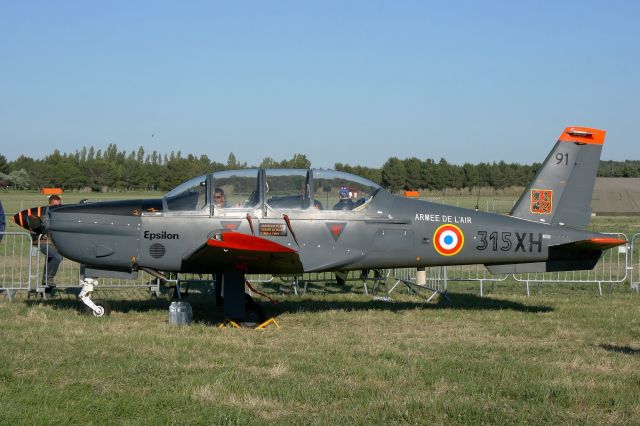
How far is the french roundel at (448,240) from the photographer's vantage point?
10.0 m

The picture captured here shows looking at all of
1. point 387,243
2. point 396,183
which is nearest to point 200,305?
point 387,243

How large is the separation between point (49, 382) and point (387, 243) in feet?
16.1

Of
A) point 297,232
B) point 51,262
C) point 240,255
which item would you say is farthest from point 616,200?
point 240,255

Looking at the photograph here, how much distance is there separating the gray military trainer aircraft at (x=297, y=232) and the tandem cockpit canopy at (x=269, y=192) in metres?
0.01

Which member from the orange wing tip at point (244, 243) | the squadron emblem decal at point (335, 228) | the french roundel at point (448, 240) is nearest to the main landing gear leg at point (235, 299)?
the orange wing tip at point (244, 243)

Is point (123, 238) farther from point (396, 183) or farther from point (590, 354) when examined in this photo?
point (396, 183)

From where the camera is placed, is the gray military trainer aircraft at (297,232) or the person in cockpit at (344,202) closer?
the gray military trainer aircraft at (297,232)

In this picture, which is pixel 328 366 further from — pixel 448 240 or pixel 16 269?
pixel 16 269

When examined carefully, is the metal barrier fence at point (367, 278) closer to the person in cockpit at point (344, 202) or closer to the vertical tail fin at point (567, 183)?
the vertical tail fin at point (567, 183)

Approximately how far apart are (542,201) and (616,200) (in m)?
37.4

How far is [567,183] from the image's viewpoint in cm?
1049

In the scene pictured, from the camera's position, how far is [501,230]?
396 inches

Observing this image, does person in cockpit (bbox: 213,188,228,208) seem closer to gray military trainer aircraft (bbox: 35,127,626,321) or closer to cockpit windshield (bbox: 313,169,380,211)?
gray military trainer aircraft (bbox: 35,127,626,321)

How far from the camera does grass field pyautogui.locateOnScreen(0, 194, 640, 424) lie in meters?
5.63
